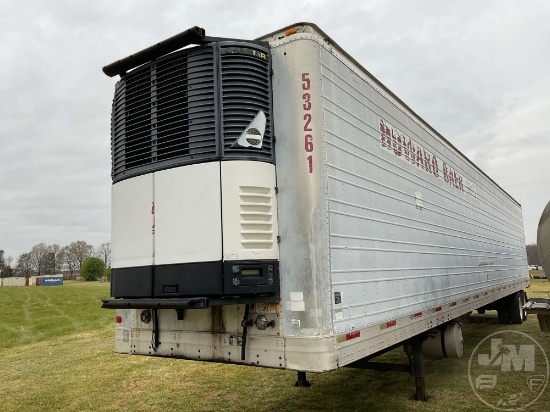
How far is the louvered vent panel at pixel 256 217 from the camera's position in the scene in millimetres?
3680

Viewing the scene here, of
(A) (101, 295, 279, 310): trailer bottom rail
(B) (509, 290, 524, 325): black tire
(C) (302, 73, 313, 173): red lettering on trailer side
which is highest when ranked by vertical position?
(C) (302, 73, 313, 173): red lettering on trailer side

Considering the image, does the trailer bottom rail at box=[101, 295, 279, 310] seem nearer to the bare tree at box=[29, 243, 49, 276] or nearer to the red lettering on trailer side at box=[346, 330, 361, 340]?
the red lettering on trailer side at box=[346, 330, 361, 340]

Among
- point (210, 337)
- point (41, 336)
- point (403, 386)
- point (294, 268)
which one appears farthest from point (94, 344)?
point (294, 268)

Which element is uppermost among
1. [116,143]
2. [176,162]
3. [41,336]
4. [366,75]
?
[366,75]

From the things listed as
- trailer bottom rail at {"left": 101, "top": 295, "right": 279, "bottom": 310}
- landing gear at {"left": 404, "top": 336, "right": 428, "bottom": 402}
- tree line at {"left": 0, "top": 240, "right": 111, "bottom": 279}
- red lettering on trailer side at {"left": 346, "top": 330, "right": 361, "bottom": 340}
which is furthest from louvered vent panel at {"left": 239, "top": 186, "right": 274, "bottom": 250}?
tree line at {"left": 0, "top": 240, "right": 111, "bottom": 279}

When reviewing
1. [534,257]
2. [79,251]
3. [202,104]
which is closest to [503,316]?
[534,257]

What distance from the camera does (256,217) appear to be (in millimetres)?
3744

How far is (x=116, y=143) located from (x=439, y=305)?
4487 millimetres

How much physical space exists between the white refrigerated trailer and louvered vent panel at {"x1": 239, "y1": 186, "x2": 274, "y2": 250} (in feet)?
0.03

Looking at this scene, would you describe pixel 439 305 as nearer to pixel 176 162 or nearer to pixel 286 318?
pixel 286 318

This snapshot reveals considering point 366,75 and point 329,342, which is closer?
point 329,342

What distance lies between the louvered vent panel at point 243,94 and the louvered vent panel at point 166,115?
11cm

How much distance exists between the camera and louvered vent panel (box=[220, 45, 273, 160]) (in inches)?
149

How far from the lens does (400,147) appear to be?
18.7 ft
